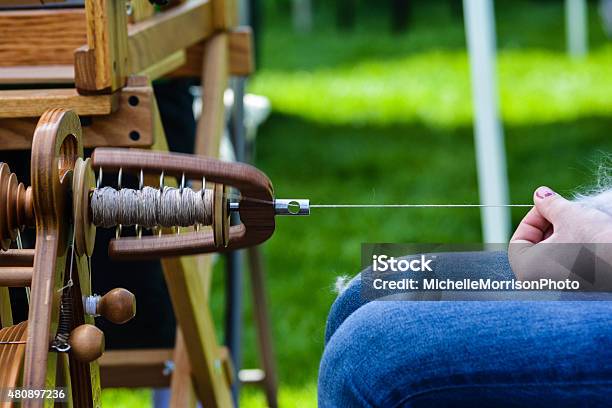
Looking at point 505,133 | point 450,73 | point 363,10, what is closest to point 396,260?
point 505,133

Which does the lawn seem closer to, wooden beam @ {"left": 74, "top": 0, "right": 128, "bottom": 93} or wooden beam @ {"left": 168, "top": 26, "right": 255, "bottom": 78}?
wooden beam @ {"left": 74, "top": 0, "right": 128, "bottom": 93}

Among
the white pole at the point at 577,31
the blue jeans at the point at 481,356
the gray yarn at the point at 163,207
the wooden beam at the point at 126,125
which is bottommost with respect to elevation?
the blue jeans at the point at 481,356

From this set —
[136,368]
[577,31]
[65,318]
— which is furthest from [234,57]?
[577,31]

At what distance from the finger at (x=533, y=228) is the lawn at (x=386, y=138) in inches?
7.7

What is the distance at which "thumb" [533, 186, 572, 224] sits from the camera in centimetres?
77

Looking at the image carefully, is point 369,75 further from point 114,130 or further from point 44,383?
point 44,383

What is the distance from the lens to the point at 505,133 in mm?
4352

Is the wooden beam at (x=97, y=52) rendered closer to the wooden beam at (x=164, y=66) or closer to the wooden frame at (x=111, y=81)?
the wooden frame at (x=111, y=81)

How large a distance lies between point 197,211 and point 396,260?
15cm

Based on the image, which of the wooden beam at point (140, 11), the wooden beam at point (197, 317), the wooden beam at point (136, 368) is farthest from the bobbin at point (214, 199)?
the wooden beam at point (136, 368)

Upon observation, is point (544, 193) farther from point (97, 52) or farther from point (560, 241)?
point (97, 52)

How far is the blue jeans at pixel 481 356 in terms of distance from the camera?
2.14 feet

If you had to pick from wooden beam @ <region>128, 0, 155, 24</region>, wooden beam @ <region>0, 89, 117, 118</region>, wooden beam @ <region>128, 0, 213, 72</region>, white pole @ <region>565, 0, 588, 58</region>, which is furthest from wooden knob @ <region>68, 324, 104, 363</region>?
white pole @ <region>565, 0, 588, 58</region>

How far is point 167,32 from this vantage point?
4.03ft
